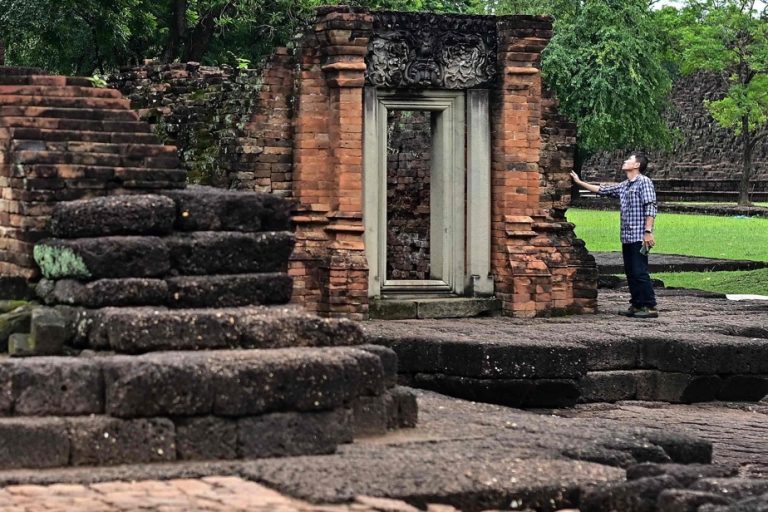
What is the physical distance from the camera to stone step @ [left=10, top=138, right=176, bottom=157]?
8953 mm

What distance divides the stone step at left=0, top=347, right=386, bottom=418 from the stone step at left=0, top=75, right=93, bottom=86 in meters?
2.44

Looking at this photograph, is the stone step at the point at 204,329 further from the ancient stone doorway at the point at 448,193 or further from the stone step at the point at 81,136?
the ancient stone doorway at the point at 448,193

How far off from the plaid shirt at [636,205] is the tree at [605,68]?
2379 cm

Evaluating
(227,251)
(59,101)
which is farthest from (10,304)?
(59,101)

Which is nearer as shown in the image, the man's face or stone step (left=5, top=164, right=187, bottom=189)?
stone step (left=5, top=164, right=187, bottom=189)

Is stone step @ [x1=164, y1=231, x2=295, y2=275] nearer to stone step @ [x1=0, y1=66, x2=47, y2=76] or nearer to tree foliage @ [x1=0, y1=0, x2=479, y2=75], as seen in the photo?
stone step @ [x1=0, y1=66, x2=47, y2=76]

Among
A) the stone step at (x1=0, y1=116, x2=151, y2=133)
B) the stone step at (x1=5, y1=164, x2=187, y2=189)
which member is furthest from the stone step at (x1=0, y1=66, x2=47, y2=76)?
the stone step at (x1=5, y1=164, x2=187, y2=189)

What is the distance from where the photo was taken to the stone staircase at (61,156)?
880 centimetres

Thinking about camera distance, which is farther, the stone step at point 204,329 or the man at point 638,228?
the man at point 638,228

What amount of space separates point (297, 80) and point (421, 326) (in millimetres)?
2548

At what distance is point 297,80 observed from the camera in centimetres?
1369

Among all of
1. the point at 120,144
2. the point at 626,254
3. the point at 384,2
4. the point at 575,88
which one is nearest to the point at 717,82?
the point at 575,88

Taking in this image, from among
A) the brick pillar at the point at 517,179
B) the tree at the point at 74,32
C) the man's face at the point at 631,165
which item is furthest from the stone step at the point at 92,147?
the tree at the point at 74,32

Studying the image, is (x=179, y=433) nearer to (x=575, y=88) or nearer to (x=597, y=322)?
(x=597, y=322)
